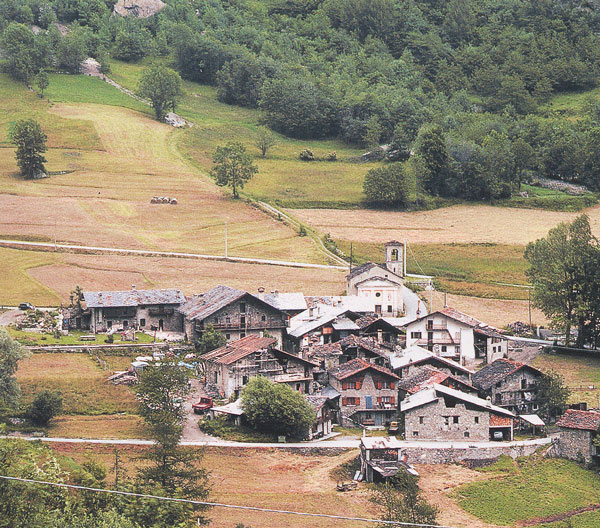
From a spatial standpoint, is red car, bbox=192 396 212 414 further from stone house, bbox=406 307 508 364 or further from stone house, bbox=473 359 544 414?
stone house, bbox=406 307 508 364

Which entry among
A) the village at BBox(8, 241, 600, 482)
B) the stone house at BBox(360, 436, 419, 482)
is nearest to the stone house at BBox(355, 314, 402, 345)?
the village at BBox(8, 241, 600, 482)

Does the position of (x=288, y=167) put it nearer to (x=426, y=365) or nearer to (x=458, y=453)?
(x=426, y=365)

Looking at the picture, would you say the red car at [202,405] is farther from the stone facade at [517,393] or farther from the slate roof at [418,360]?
the stone facade at [517,393]

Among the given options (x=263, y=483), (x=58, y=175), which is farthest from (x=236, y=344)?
(x=58, y=175)

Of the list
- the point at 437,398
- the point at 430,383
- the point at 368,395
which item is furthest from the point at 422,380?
the point at 437,398

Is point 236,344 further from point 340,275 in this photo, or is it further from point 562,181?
point 562,181

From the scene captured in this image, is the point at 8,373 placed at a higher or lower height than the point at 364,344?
lower
